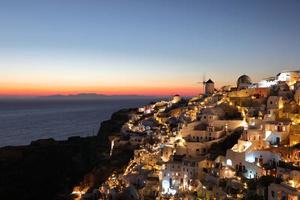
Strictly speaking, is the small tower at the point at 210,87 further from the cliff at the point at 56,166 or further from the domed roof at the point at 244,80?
the cliff at the point at 56,166

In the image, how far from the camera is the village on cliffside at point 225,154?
24.3 meters

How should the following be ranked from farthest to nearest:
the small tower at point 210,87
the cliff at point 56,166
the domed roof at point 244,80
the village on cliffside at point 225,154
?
the small tower at point 210,87, the domed roof at point 244,80, the cliff at point 56,166, the village on cliffside at point 225,154

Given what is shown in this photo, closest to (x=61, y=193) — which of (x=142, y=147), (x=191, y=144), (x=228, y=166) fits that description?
(x=142, y=147)

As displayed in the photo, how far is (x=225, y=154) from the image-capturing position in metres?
29.6

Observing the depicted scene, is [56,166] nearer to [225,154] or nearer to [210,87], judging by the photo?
[210,87]

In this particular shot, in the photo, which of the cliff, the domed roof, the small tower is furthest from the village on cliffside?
the small tower

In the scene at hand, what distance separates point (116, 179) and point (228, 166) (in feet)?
41.6

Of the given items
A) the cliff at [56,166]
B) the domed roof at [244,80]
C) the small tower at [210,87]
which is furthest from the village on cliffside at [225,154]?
the small tower at [210,87]

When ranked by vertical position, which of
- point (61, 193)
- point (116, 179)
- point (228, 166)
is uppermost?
point (228, 166)

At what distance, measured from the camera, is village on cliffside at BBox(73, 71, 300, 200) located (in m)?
24.3

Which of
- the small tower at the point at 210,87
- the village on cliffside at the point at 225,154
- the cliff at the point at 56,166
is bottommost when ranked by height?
the cliff at the point at 56,166

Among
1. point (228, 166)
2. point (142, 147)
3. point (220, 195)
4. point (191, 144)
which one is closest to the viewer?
point (220, 195)

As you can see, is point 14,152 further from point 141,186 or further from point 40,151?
point 141,186

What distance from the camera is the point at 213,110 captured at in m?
37.4
